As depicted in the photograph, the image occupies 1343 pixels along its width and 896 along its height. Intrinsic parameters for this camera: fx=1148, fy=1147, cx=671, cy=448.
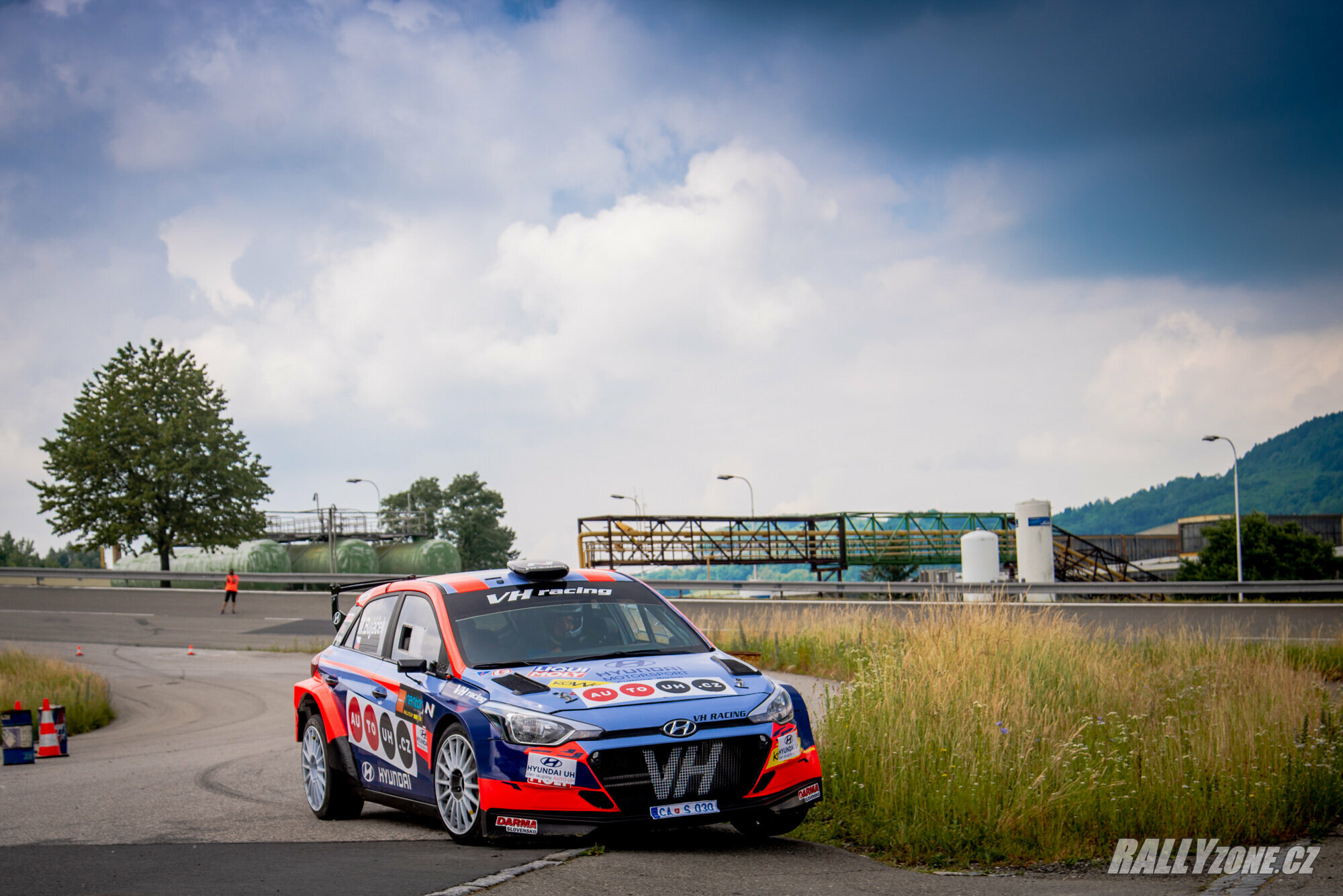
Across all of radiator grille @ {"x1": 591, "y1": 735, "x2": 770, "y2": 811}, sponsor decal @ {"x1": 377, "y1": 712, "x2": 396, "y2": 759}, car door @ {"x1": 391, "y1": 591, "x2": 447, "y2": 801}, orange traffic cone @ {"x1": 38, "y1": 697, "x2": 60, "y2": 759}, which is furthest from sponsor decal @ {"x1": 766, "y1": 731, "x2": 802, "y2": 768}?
orange traffic cone @ {"x1": 38, "y1": 697, "x2": 60, "y2": 759}

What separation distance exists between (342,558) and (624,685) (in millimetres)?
59603

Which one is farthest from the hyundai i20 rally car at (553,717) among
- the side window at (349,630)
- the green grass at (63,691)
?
the green grass at (63,691)

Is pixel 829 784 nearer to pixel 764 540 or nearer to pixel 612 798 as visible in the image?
pixel 612 798

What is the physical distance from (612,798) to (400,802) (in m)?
2.12

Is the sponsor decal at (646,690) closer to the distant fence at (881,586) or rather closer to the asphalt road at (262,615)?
the distant fence at (881,586)

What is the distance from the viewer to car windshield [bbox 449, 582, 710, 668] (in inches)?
288

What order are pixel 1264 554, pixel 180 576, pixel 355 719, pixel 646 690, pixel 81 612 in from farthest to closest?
pixel 1264 554
pixel 180 576
pixel 81 612
pixel 355 719
pixel 646 690

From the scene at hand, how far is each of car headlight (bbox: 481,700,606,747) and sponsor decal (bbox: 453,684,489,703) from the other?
0.20 meters

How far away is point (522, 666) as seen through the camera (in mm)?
7035

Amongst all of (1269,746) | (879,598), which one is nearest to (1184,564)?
(879,598)

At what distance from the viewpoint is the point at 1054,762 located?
729 cm

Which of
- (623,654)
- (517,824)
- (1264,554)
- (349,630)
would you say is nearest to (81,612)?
(349,630)

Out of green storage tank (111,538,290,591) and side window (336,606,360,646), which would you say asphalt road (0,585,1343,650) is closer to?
side window (336,606,360,646)

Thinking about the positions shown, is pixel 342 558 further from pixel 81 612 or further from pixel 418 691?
pixel 418 691
